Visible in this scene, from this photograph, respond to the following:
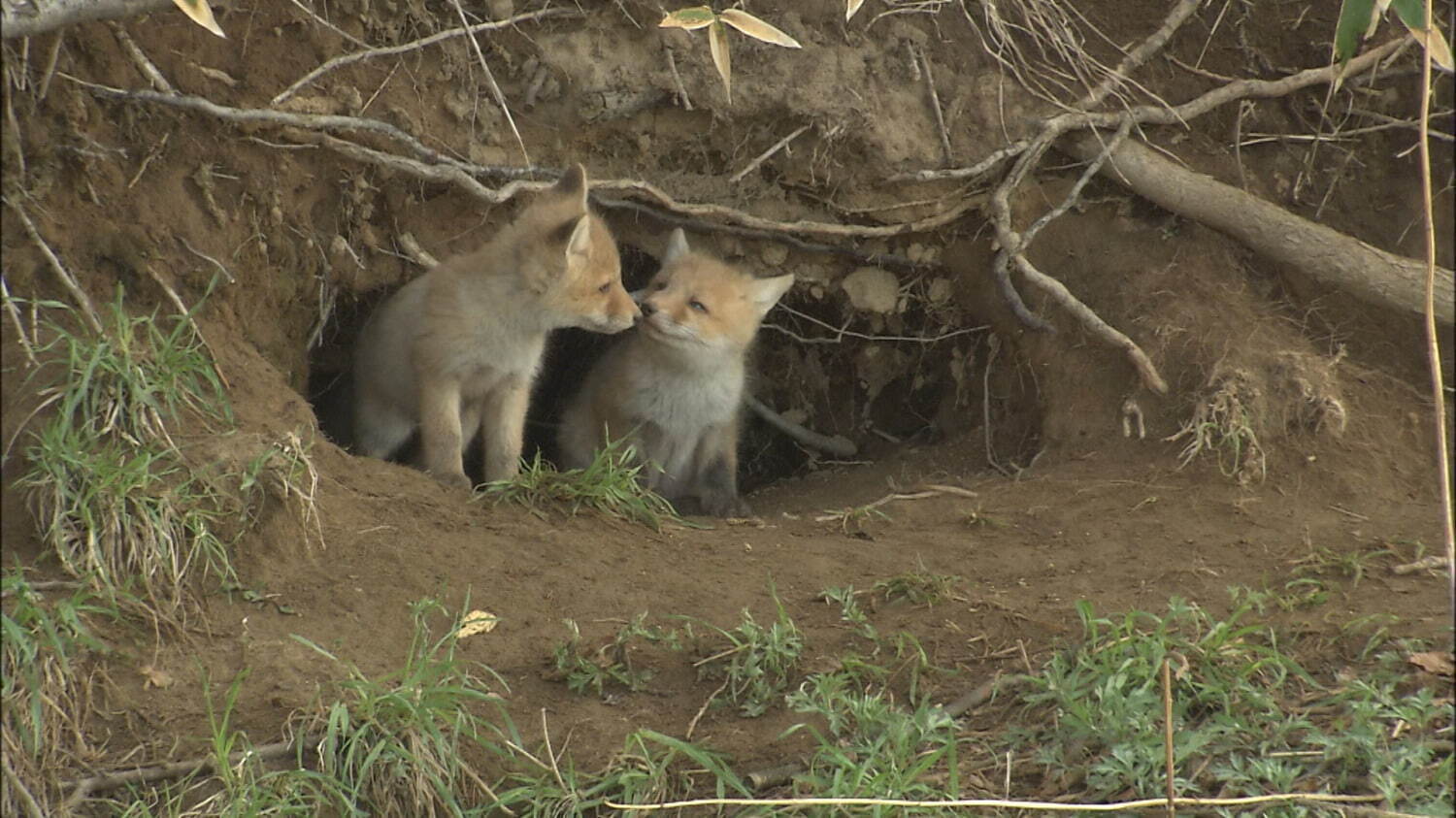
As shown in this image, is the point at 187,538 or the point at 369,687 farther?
the point at 187,538

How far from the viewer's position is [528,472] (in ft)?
16.0

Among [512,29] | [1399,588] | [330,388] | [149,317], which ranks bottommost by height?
[330,388]

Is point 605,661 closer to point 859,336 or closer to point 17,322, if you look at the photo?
point 17,322

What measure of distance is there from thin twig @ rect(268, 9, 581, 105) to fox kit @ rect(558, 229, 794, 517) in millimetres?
1075

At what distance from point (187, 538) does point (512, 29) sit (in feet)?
9.02

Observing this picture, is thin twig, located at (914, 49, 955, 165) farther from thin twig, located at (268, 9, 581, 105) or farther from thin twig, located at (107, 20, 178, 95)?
thin twig, located at (107, 20, 178, 95)

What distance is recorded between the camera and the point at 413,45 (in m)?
5.30

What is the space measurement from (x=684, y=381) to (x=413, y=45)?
181 cm

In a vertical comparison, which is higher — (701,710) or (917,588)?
(917,588)

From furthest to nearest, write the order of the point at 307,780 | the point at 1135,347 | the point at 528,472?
the point at 1135,347
the point at 528,472
the point at 307,780

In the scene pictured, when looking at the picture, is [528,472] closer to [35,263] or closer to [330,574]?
[330,574]

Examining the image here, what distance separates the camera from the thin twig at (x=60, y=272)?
4102 mm

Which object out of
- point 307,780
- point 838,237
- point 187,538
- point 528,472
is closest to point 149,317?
point 187,538

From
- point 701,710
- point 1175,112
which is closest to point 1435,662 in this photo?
point 701,710
